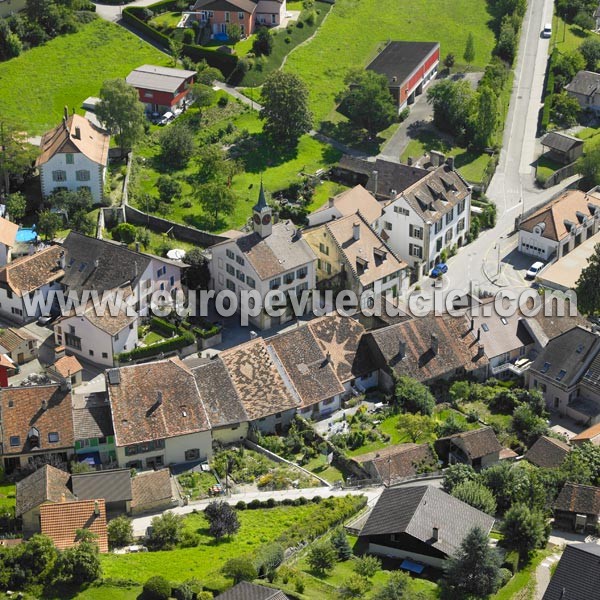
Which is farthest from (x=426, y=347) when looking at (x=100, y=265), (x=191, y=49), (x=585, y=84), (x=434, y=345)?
(x=585, y=84)

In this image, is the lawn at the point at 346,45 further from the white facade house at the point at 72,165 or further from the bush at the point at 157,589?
the bush at the point at 157,589

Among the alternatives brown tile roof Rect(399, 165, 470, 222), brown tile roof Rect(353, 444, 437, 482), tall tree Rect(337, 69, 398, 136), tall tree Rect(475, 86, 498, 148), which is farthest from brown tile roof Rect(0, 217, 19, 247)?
tall tree Rect(475, 86, 498, 148)

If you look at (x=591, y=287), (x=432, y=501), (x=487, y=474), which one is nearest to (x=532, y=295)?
(x=591, y=287)

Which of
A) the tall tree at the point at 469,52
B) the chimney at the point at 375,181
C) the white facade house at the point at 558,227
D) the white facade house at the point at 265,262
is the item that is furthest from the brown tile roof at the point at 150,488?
the tall tree at the point at 469,52

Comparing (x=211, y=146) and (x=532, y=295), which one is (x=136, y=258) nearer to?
(x=211, y=146)

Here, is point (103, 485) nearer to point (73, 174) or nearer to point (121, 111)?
point (73, 174)
